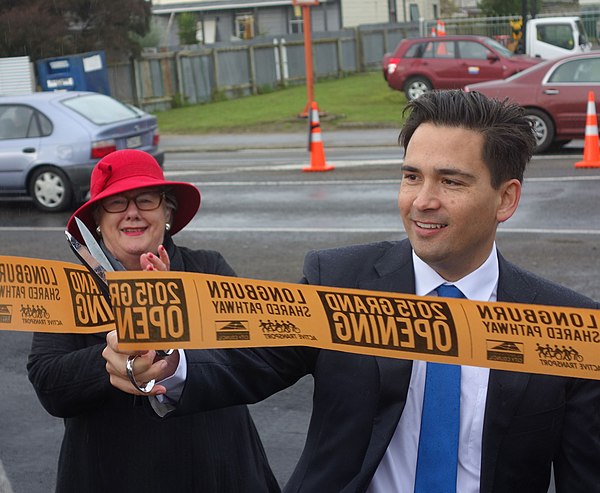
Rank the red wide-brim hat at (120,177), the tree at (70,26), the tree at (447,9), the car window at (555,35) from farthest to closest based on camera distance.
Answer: the tree at (447,9), the car window at (555,35), the tree at (70,26), the red wide-brim hat at (120,177)

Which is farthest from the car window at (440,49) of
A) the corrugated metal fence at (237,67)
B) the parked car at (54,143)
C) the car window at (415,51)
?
the parked car at (54,143)

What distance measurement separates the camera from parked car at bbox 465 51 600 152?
1772cm

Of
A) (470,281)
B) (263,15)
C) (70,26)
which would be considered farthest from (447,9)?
(470,281)

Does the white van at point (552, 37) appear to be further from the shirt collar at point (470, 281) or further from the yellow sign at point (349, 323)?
the yellow sign at point (349, 323)

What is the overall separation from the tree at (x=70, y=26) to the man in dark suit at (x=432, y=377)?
25.2m

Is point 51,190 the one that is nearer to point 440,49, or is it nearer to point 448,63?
point 448,63

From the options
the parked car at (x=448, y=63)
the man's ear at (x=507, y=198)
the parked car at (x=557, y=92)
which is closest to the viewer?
the man's ear at (x=507, y=198)

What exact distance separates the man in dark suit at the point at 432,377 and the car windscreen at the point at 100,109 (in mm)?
12293

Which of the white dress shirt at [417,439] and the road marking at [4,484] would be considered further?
the road marking at [4,484]

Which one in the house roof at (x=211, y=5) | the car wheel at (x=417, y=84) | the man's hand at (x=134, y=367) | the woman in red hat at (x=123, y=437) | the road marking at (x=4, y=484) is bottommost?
the car wheel at (x=417, y=84)

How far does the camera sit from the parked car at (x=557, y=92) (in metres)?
17.7

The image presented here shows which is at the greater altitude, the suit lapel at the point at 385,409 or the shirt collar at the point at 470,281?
the shirt collar at the point at 470,281

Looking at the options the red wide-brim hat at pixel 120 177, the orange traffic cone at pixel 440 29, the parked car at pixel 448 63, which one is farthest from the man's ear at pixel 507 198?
the orange traffic cone at pixel 440 29

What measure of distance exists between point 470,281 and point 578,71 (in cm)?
1642
